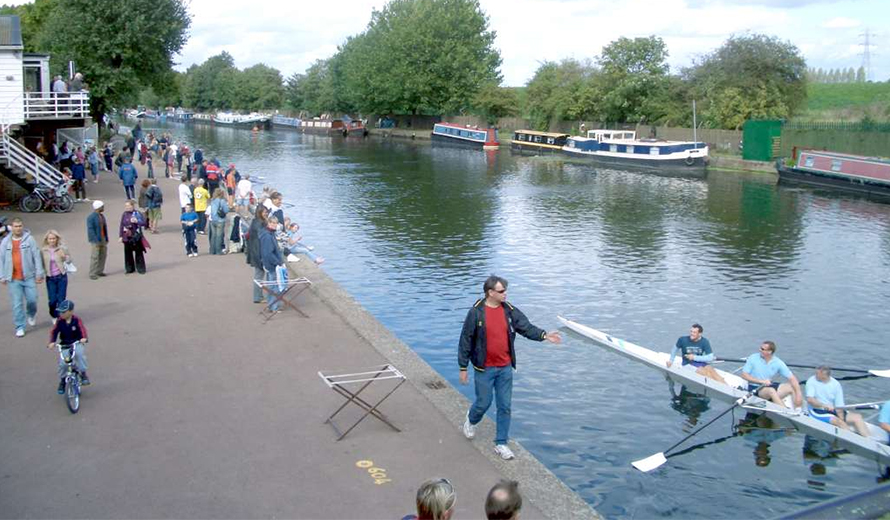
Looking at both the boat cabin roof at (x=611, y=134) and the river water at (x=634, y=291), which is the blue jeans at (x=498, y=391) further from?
the boat cabin roof at (x=611, y=134)

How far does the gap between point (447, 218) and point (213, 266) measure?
14663 mm

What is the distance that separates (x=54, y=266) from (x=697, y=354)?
35.3ft

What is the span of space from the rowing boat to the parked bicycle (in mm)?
17799

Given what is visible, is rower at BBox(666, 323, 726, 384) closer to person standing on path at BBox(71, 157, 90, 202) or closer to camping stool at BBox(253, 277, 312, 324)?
camping stool at BBox(253, 277, 312, 324)

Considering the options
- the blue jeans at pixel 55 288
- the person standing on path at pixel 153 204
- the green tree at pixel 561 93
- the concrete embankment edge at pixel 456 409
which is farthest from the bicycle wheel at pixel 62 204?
the green tree at pixel 561 93

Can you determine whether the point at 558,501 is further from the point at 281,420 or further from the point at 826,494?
the point at 826,494

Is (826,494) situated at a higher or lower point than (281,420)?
lower

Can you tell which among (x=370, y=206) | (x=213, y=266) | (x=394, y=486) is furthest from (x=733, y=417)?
(x=370, y=206)

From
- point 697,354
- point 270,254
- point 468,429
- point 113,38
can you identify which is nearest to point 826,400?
point 697,354

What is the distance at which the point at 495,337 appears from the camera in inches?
336

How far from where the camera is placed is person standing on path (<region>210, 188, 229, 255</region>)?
18922mm

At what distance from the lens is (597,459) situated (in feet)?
35.0

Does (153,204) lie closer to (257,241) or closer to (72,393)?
(257,241)

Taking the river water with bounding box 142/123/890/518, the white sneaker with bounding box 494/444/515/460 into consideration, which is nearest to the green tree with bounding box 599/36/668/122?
the river water with bounding box 142/123/890/518
